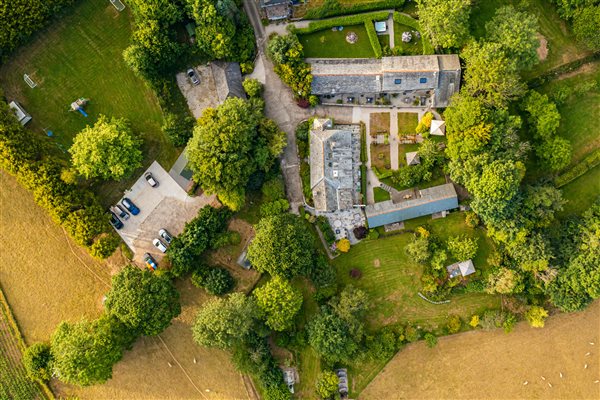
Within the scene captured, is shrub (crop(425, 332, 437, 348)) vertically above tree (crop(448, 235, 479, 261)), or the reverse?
tree (crop(448, 235, 479, 261))

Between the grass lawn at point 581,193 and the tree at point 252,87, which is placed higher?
the tree at point 252,87

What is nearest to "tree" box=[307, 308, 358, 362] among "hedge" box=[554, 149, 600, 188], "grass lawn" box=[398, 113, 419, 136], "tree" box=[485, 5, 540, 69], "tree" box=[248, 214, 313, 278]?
"tree" box=[248, 214, 313, 278]

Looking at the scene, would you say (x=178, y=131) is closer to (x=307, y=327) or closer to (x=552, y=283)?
(x=307, y=327)

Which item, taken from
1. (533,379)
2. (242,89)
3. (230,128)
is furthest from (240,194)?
(533,379)

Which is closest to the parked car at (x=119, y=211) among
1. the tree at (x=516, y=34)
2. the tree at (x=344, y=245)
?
the tree at (x=344, y=245)

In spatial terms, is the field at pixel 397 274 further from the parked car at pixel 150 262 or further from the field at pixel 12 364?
the field at pixel 12 364

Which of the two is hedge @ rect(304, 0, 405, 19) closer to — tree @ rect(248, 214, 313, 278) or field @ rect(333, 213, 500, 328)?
tree @ rect(248, 214, 313, 278)

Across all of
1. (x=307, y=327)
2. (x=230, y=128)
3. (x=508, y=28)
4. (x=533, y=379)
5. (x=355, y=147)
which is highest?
(x=230, y=128)
